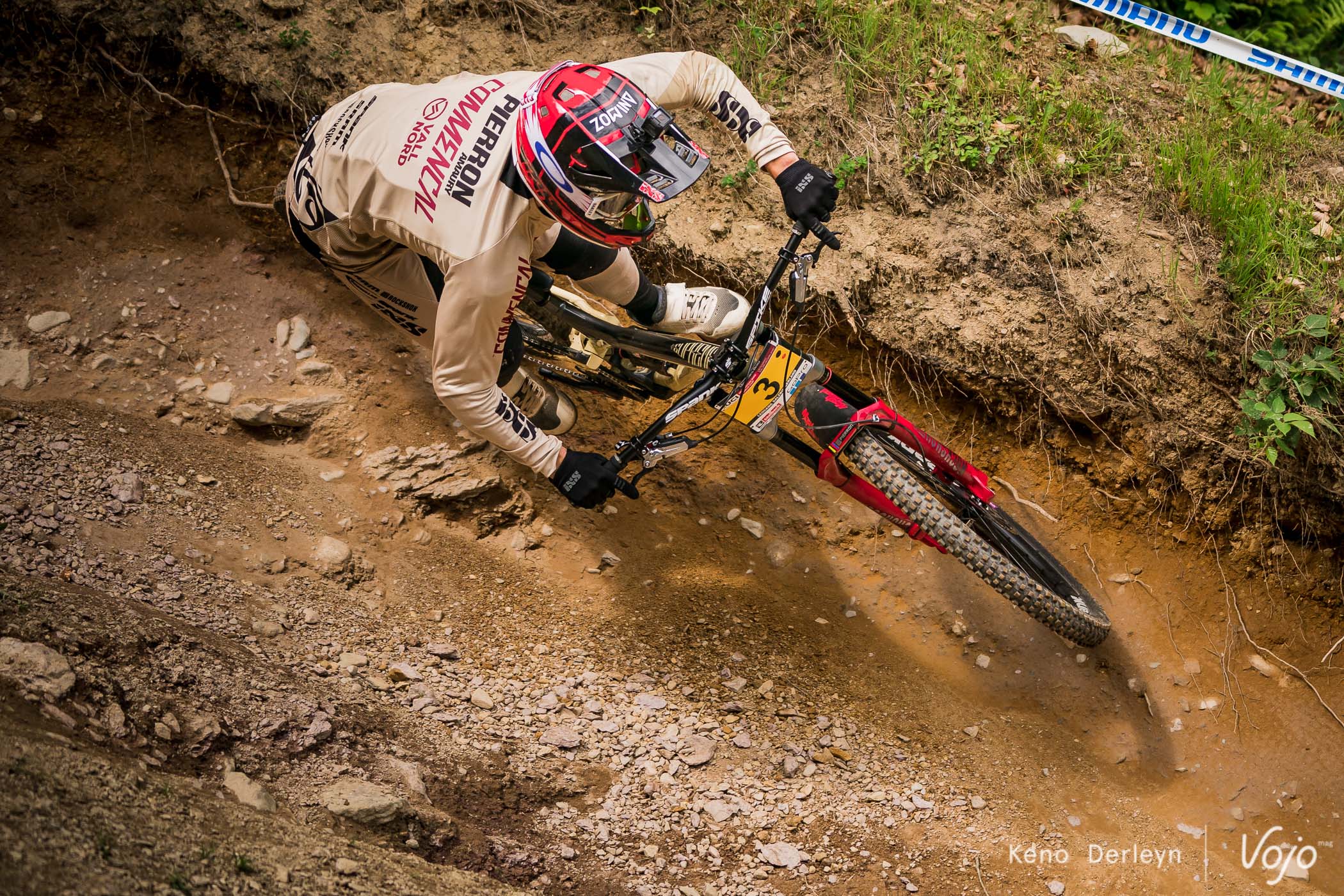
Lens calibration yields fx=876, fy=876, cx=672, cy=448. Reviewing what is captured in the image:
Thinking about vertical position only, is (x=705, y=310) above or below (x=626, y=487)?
above

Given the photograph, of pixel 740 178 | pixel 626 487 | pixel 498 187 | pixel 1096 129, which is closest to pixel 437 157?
pixel 498 187

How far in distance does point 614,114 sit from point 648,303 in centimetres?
134

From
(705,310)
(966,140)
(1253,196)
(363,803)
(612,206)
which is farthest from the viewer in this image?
(966,140)

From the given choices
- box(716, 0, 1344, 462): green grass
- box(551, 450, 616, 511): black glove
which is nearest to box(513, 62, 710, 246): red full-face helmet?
box(551, 450, 616, 511): black glove

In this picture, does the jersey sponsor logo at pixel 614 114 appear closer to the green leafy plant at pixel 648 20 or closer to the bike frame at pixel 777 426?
the bike frame at pixel 777 426

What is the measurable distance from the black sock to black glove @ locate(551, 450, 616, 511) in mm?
1031

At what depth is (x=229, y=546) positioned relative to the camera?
167 inches

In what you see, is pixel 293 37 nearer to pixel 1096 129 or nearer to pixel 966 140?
pixel 966 140

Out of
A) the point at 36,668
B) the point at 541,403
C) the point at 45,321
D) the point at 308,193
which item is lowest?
the point at 45,321

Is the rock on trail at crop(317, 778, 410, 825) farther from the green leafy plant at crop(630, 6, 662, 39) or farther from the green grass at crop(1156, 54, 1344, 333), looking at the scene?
the green leafy plant at crop(630, 6, 662, 39)

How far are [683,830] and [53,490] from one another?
10.7ft

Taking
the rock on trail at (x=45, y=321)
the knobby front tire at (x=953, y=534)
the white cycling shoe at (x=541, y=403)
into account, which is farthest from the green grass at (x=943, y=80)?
the rock on trail at (x=45, y=321)

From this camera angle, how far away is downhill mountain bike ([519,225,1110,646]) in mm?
3834

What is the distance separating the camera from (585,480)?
3646 mm
